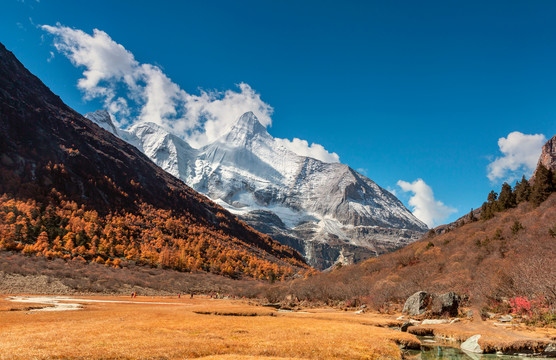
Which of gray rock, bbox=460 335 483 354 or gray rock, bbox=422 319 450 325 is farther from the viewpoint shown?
gray rock, bbox=422 319 450 325

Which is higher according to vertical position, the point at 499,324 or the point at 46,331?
the point at 499,324

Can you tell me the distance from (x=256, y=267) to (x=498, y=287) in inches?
6506

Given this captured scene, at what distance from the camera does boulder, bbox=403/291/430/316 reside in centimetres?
4297

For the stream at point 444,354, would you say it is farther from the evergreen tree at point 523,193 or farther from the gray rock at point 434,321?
the evergreen tree at point 523,193

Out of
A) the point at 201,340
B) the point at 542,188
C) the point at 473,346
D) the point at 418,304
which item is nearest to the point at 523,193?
the point at 542,188

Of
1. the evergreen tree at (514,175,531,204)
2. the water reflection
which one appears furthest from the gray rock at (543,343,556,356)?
the evergreen tree at (514,175,531,204)

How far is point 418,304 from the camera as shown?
43.6 metres

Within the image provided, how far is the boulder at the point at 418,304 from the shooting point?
4297 centimetres

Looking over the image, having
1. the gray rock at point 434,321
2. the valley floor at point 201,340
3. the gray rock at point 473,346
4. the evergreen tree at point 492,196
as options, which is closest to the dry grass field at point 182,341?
the valley floor at point 201,340

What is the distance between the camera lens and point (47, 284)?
7631cm

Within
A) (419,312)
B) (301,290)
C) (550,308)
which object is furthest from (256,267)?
(550,308)

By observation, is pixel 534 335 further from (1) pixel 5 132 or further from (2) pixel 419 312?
(1) pixel 5 132

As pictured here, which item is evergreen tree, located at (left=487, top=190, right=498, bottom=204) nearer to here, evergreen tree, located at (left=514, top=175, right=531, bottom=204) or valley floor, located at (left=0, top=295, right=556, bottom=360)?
evergreen tree, located at (left=514, top=175, right=531, bottom=204)

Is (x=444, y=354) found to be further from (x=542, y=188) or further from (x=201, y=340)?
(x=542, y=188)
